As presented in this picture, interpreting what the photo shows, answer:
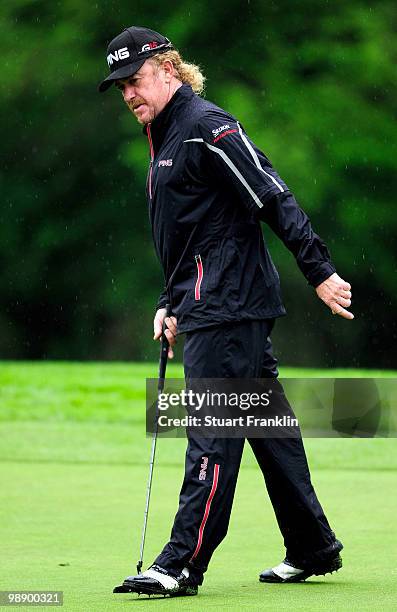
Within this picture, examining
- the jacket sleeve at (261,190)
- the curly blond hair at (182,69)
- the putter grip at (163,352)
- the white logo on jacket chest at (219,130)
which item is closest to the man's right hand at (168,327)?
the putter grip at (163,352)

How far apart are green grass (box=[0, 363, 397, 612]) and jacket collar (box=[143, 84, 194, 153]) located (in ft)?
4.58

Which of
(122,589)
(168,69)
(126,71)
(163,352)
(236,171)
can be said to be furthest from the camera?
(163,352)

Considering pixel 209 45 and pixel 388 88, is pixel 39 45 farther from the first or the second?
pixel 388 88

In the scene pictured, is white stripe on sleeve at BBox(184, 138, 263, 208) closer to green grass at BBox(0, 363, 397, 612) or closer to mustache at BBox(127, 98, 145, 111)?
mustache at BBox(127, 98, 145, 111)

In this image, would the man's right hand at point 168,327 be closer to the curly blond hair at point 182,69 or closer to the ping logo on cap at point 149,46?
the curly blond hair at point 182,69

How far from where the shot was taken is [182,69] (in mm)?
4367

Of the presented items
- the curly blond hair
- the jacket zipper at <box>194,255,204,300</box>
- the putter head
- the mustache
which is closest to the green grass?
the putter head

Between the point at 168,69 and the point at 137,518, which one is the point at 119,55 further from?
the point at 137,518

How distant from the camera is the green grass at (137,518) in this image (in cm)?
402

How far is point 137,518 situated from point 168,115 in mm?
2306

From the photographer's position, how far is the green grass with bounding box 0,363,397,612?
158 inches

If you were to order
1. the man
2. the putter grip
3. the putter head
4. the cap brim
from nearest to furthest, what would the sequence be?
1. the putter head
2. the man
3. the cap brim
4. the putter grip

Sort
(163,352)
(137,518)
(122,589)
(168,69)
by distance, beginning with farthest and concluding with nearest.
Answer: (137,518)
(163,352)
(168,69)
(122,589)

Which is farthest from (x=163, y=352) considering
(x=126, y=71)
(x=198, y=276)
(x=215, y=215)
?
(x=126, y=71)
